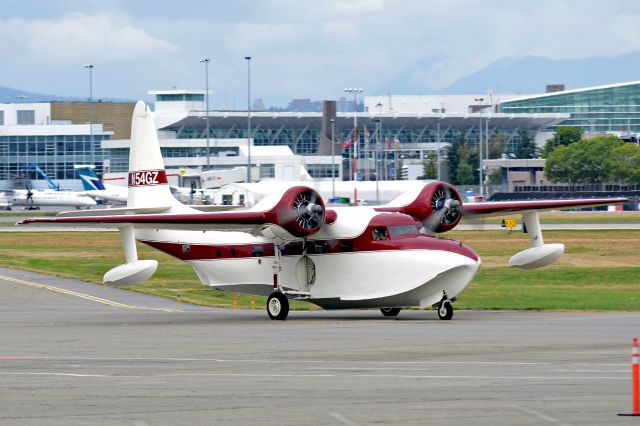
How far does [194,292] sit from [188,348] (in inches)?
736

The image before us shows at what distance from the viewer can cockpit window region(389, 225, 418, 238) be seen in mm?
29641

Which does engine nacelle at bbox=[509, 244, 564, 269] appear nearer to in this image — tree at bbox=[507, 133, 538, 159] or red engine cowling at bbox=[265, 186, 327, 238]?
red engine cowling at bbox=[265, 186, 327, 238]

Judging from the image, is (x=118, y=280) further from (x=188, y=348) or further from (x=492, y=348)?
(x=492, y=348)

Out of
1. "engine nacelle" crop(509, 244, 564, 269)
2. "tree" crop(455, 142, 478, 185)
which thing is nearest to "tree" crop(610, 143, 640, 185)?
"tree" crop(455, 142, 478, 185)

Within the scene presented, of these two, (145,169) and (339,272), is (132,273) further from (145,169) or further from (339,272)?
(339,272)

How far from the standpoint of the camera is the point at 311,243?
3083cm

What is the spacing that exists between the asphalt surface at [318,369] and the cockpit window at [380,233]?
87.1 inches

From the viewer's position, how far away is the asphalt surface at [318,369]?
47.7 feet

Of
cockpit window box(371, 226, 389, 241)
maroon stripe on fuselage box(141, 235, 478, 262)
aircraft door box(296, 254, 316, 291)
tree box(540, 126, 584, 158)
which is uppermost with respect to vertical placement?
tree box(540, 126, 584, 158)

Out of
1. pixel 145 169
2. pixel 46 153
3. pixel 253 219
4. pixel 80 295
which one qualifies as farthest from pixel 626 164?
pixel 253 219

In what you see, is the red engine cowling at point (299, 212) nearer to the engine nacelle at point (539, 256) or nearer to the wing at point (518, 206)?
the wing at point (518, 206)

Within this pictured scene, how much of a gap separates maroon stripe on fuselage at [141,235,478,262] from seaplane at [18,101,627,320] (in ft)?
0.10

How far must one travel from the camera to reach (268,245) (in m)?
31.8

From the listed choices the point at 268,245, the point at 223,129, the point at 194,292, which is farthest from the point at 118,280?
the point at 223,129
